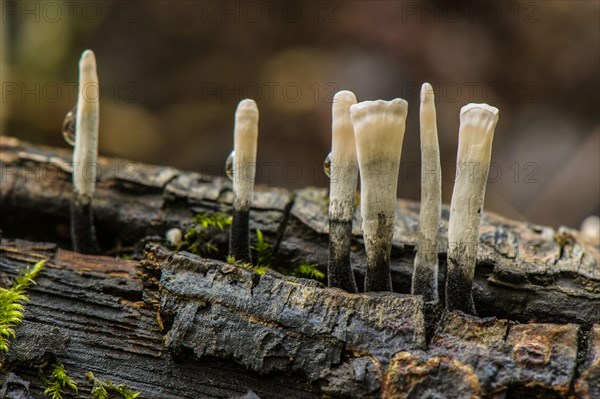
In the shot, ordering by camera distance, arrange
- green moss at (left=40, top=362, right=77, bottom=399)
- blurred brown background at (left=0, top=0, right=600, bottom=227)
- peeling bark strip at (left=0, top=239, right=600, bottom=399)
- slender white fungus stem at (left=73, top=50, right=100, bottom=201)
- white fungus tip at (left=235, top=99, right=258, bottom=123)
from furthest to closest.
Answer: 1. blurred brown background at (left=0, top=0, right=600, bottom=227)
2. slender white fungus stem at (left=73, top=50, right=100, bottom=201)
3. white fungus tip at (left=235, top=99, right=258, bottom=123)
4. green moss at (left=40, top=362, right=77, bottom=399)
5. peeling bark strip at (left=0, top=239, right=600, bottom=399)

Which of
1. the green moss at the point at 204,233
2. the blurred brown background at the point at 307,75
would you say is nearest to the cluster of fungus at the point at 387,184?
the green moss at the point at 204,233

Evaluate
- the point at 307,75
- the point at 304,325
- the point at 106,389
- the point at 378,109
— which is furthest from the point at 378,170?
the point at 307,75

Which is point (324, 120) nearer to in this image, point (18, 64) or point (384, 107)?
point (18, 64)

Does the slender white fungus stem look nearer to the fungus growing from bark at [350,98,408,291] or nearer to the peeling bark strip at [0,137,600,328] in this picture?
the peeling bark strip at [0,137,600,328]

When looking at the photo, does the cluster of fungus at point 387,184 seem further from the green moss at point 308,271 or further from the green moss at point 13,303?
the green moss at point 13,303

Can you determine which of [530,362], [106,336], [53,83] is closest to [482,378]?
[530,362]

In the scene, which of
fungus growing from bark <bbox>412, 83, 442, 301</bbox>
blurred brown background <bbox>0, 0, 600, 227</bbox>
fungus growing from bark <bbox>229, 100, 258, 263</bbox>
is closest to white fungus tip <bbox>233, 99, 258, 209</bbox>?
fungus growing from bark <bbox>229, 100, 258, 263</bbox>
